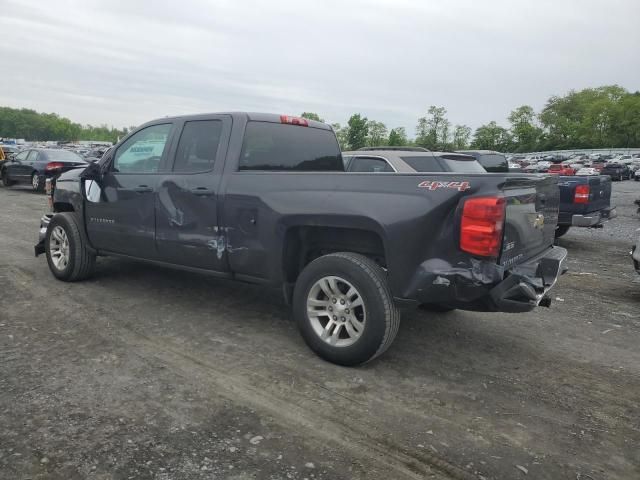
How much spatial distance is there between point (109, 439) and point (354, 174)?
2291 mm

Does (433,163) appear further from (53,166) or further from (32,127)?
(32,127)

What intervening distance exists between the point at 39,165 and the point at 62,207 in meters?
13.6

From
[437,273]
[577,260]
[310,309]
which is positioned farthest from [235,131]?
[577,260]

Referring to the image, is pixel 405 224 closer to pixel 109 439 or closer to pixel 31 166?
pixel 109 439

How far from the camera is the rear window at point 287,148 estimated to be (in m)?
4.61

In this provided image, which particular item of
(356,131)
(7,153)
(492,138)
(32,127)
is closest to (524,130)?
(492,138)

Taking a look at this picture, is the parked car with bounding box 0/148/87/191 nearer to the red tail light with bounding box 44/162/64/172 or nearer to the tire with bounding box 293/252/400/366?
the red tail light with bounding box 44/162/64/172

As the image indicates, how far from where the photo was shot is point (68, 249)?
586cm

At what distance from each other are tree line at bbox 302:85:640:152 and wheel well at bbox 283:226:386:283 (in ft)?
217

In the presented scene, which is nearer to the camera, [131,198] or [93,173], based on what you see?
[131,198]

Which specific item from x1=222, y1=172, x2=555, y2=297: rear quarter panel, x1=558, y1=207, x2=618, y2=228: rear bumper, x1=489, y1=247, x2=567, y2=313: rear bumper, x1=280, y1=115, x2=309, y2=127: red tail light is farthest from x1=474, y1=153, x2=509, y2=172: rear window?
x1=222, y1=172, x2=555, y2=297: rear quarter panel

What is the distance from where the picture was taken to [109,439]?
2787 mm

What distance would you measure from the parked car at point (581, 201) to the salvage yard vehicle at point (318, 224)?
16.7 feet

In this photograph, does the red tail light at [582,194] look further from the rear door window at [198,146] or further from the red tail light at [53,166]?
the red tail light at [53,166]
